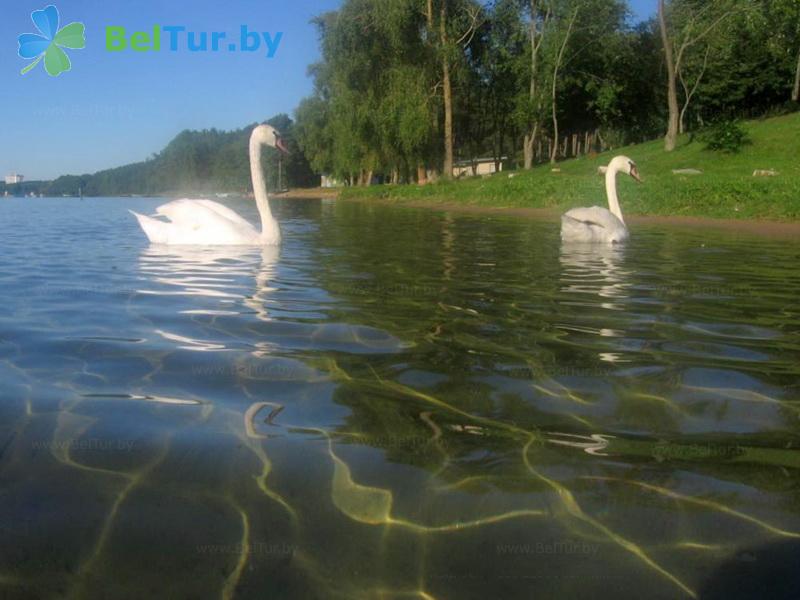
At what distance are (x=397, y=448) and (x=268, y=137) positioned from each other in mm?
9525

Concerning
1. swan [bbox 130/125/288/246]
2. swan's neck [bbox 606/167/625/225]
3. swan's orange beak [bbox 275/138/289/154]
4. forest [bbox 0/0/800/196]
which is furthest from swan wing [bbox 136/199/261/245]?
forest [bbox 0/0/800/196]

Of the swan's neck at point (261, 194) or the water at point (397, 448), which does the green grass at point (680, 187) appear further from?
the water at point (397, 448)

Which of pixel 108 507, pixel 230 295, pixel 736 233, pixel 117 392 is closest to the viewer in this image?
pixel 108 507

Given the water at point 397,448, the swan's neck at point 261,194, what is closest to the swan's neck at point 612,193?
the swan's neck at point 261,194

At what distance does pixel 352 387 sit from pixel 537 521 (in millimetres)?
1412

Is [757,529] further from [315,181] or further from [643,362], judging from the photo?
[315,181]

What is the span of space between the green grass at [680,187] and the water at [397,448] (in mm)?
13596

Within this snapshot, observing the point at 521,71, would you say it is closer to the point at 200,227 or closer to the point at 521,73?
the point at 521,73

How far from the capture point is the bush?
29.9m

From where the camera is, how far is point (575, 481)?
99.3 inches

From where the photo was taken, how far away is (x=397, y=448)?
2.81 metres

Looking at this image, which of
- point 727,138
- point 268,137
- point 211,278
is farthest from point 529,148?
point 211,278

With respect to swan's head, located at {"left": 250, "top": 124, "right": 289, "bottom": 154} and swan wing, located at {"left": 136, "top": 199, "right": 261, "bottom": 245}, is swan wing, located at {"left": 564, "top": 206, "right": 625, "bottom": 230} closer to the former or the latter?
swan's head, located at {"left": 250, "top": 124, "right": 289, "bottom": 154}

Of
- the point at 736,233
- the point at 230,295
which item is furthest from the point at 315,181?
the point at 230,295
